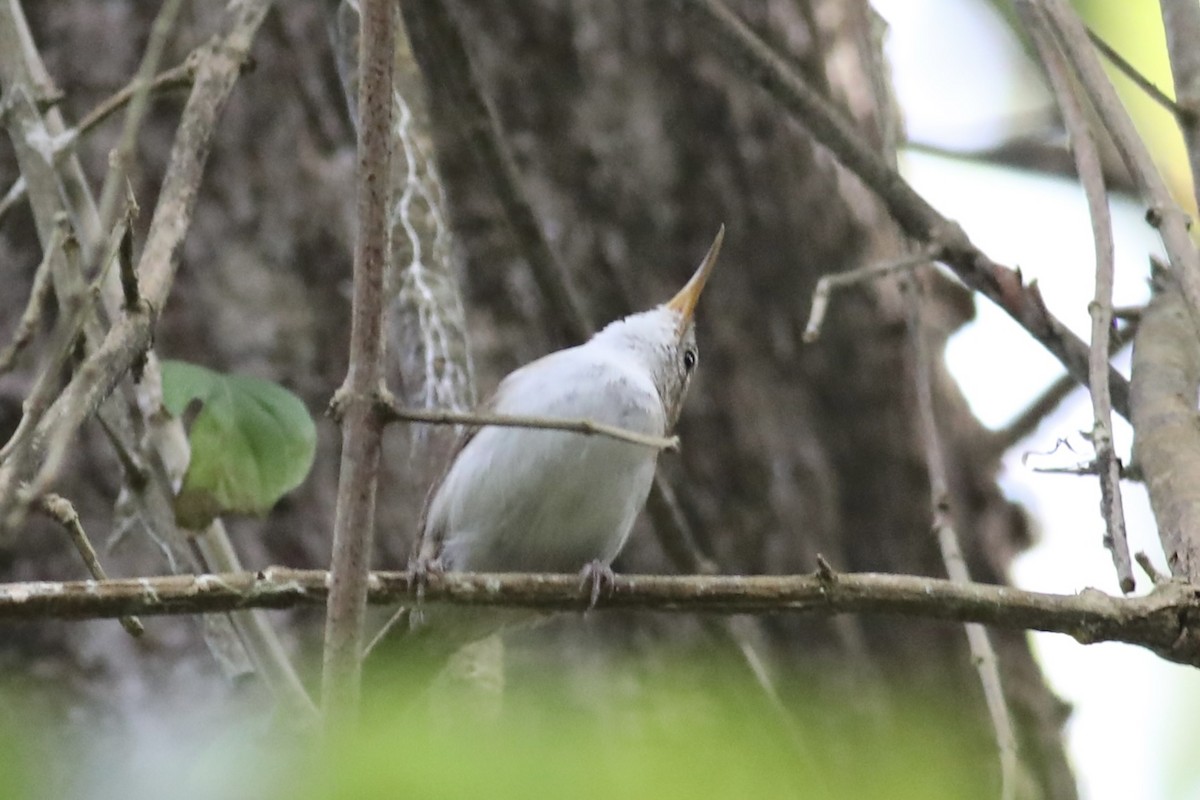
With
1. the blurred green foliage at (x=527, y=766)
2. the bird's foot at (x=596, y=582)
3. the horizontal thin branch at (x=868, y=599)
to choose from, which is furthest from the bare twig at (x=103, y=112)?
the blurred green foliage at (x=527, y=766)

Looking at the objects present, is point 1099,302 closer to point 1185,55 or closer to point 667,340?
point 1185,55

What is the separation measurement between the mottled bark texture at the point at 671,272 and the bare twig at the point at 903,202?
3.33 feet

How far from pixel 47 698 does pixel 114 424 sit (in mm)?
986

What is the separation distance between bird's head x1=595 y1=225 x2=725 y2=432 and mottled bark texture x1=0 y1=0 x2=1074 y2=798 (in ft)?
1.67

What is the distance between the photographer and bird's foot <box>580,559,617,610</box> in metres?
2.07

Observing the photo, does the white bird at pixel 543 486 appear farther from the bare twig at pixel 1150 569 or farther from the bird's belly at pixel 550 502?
the bare twig at pixel 1150 569

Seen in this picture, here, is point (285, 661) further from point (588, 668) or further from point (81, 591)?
point (588, 668)

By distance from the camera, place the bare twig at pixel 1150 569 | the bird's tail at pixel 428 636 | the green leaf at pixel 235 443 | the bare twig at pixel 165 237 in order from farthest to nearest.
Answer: the bird's tail at pixel 428 636, the green leaf at pixel 235 443, the bare twig at pixel 1150 569, the bare twig at pixel 165 237

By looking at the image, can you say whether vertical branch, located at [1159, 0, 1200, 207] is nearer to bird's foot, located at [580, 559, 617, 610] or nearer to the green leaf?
bird's foot, located at [580, 559, 617, 610]


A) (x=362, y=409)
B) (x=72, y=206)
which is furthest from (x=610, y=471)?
(x=362, y=409)

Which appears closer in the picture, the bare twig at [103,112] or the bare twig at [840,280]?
the bare twig at [840,280]

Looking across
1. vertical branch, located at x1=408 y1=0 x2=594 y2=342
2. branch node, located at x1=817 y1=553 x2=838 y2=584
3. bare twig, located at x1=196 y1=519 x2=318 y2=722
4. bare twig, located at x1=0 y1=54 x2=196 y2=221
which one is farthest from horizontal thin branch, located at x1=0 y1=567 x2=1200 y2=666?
vertical branch, located at x1=408 y1=0 x2=594 y2=342

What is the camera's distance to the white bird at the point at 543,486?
2928 millimetres

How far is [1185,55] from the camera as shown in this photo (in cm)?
239
